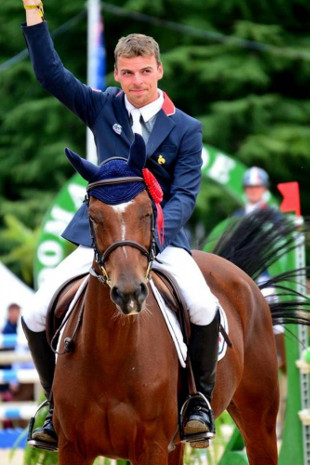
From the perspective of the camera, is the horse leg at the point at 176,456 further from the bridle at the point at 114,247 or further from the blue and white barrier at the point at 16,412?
the blue and white barrier at the point at 16,412

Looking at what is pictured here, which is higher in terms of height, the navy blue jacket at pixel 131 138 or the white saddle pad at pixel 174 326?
the navy blue jacket at pixel 131 138

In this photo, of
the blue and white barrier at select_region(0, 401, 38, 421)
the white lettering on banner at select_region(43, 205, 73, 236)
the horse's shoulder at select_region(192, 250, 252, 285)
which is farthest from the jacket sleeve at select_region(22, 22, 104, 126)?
the white lettering on banner at select_region(43, 205, 73, 236)

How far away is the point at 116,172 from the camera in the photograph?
5.18 m

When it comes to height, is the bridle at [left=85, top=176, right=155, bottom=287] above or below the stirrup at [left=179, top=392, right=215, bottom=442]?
above

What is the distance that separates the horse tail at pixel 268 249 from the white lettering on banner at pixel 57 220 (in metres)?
4.75

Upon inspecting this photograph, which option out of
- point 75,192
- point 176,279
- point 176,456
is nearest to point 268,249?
point 176,456

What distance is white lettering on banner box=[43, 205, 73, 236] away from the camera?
12461mm

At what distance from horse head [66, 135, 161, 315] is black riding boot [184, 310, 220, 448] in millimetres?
975

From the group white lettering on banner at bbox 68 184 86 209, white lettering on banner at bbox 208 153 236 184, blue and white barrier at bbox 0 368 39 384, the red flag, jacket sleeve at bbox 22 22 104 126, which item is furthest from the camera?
white lettering on banner at bbox 208 153 236 184

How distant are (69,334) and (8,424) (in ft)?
26.0

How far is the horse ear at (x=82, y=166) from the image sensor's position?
5164mm

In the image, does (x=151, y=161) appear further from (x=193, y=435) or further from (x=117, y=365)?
(x=193, y=435)

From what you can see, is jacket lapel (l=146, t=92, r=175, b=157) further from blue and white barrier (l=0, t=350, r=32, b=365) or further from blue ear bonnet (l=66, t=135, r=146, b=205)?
blue and white barrier (l=0, t=350, r=32, b=365)

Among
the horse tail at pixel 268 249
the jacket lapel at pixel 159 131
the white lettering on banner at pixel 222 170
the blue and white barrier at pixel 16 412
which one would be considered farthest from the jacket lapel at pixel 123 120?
the white lettering on banner at pixel 222 170
